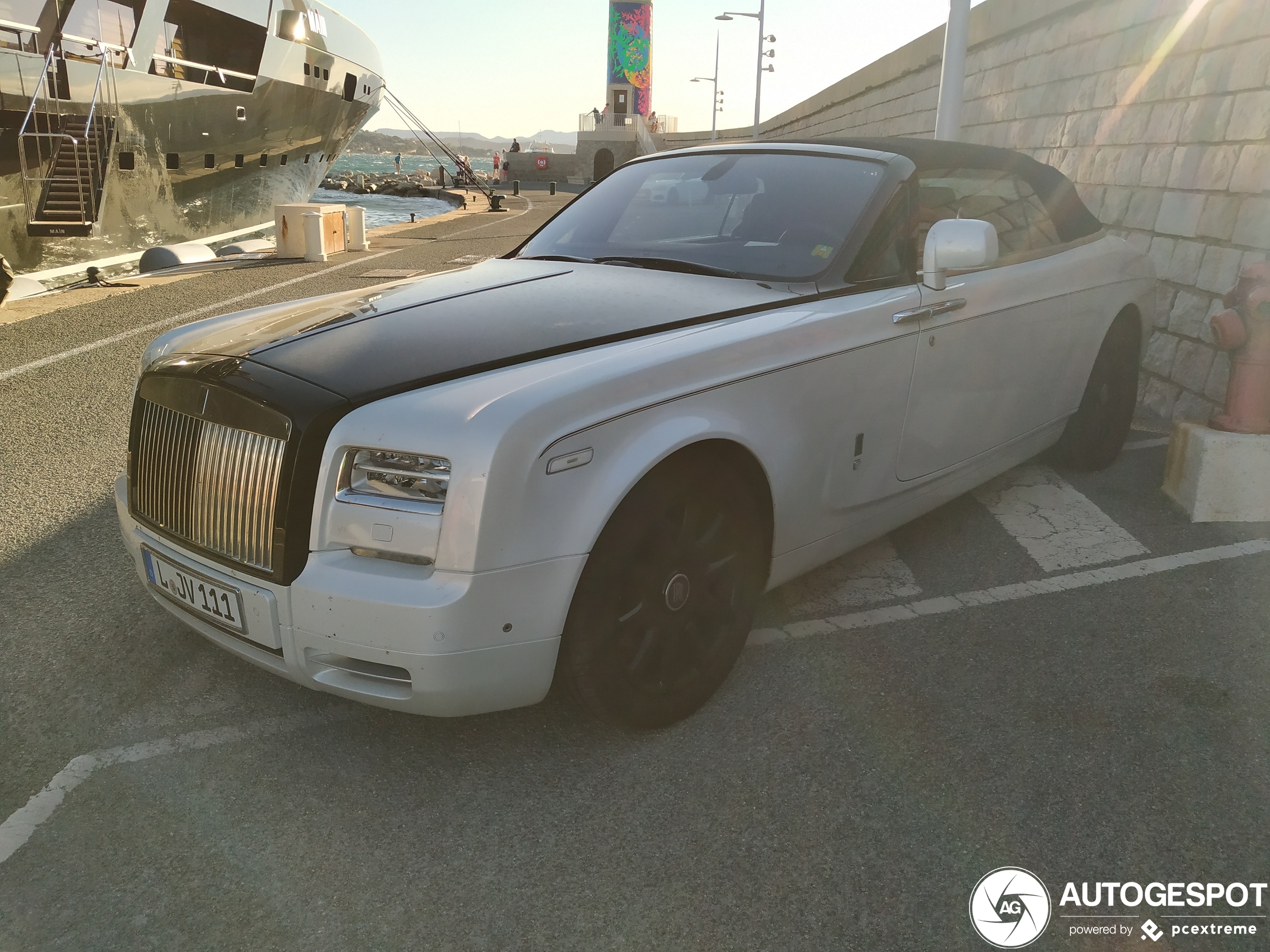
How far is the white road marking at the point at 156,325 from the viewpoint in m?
7.32

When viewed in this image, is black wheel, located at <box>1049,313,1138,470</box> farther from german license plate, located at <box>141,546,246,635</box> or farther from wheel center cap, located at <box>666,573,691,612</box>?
german license plate, located at <box>141,546,246,635</box>

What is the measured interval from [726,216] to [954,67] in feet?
24.0

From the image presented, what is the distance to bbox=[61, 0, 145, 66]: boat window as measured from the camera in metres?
16.7

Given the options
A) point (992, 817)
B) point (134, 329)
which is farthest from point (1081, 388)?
point (134, 329)

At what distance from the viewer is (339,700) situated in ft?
9.95

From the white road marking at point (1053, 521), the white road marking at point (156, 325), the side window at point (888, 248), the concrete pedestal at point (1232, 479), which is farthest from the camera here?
the white road marking at point (156, 325)

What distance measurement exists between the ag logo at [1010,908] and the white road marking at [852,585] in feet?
4.72

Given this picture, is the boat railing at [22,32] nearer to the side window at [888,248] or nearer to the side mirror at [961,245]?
the side window at [888,248]

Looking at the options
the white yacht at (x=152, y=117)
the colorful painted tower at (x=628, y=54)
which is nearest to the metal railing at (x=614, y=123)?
the colorful painted tower at (x=628, y=54)

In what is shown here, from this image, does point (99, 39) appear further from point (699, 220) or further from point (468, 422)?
point (468, 422)

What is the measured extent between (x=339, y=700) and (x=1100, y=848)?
6.70 feet

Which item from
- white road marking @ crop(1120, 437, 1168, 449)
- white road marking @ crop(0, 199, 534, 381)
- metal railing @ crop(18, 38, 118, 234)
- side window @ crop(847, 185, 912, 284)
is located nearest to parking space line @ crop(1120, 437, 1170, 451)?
white road marking @ crop(1120, 437, 1168, 449)

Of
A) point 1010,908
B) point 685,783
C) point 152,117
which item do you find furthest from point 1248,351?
point 152,117

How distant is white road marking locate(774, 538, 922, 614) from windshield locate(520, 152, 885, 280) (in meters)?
1.17
